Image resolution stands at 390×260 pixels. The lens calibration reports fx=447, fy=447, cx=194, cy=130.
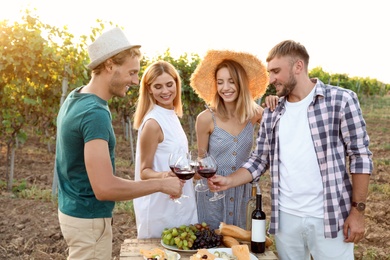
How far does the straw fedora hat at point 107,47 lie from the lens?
244 cm

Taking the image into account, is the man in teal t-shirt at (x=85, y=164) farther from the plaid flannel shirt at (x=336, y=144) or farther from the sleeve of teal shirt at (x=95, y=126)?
the plaid flannel shirt at (x=336, y=144)

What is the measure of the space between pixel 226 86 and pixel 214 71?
9.8 inches

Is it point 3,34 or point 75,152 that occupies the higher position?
point 3,34

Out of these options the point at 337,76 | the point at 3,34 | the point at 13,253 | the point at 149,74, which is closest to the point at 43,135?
the point at 3,34

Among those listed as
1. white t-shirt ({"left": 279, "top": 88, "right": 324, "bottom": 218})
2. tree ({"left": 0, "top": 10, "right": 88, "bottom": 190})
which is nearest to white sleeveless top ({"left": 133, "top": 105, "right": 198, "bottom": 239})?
white t-shirt ({"left": 279, "top": 88, "right": 324, "bottom": 218})

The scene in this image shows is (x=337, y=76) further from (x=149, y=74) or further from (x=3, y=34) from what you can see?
(x=149, y=74)

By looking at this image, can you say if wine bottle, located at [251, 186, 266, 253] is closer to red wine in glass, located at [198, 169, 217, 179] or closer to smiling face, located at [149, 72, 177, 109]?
red wine in glass, located at [198, 169, 217, 179]

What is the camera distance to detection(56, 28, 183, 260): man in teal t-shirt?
7.58 ft

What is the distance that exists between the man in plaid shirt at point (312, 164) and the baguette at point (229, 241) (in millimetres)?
375

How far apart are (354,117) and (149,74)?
1.52 metres

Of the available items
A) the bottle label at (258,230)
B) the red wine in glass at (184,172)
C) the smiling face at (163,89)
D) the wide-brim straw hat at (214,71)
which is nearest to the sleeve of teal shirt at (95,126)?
the red wine in glass at (184,172)

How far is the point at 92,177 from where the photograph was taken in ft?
7.29

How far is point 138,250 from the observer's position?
8.20 ft

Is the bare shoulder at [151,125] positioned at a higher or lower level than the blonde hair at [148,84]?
lower
